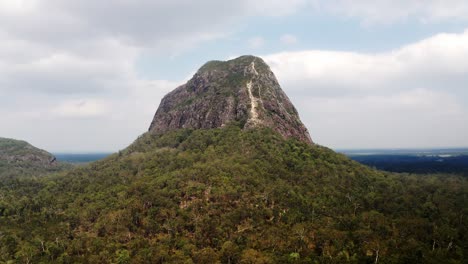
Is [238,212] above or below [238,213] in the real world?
above

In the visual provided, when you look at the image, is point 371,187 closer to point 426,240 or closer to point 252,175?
point 426,240

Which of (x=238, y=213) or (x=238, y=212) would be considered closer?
(x=238, y=213)

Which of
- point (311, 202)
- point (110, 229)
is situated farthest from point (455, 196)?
point (110, 229)
